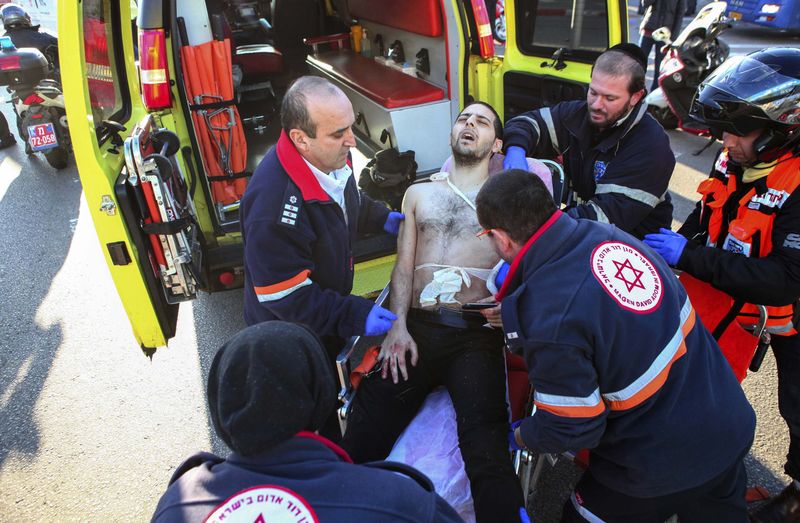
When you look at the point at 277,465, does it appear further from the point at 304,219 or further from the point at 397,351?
the point at 397,351

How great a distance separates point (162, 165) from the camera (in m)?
2.62

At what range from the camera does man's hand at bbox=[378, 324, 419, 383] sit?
2.53 metres

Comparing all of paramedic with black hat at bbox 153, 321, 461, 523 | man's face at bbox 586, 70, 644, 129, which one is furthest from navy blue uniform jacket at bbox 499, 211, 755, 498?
man's face at bbox 586, 70, 644, 129

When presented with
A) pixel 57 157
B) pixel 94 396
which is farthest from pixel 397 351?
pixel 57 157

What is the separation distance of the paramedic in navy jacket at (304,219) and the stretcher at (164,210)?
0.63 meters

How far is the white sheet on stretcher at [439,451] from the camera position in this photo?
2.11m

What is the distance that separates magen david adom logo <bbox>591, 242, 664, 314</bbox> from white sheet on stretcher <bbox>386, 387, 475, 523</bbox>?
41.6 inches

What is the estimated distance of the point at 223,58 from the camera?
3.64 meters

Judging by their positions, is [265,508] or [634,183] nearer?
[265,508]

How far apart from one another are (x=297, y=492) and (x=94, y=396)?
9.65ft

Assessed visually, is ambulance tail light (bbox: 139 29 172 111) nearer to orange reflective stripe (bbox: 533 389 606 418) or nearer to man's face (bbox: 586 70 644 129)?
man's face (bbox: 586 70 644 129)

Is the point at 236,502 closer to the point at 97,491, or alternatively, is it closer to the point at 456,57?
the point at 97,491

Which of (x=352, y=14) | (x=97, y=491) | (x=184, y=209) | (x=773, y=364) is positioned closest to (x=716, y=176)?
(x=773, y=364)

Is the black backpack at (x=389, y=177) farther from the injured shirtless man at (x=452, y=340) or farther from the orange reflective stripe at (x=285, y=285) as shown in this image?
the orange reflective stripe at (x=285, y=285)
